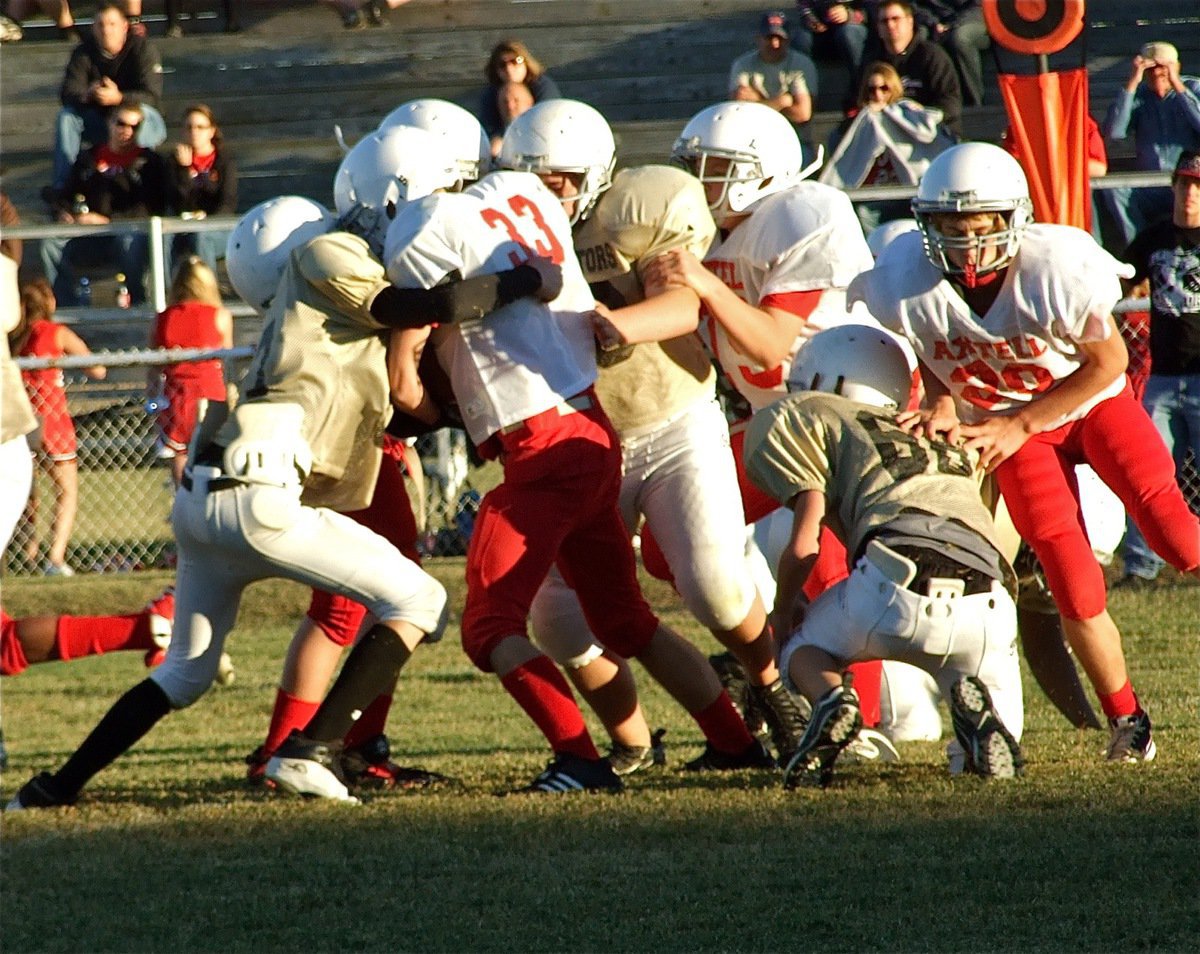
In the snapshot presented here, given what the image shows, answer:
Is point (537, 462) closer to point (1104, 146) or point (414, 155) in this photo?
point (414, 155)

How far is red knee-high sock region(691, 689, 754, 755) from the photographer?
5535mm

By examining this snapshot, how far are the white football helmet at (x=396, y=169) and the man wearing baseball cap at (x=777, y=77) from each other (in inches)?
241

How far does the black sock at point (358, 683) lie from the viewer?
5.02 meters

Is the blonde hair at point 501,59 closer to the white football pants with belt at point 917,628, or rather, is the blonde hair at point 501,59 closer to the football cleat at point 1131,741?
the white football pants with belt at point 917,628

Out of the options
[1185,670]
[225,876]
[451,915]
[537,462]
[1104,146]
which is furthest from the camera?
[1104,146]

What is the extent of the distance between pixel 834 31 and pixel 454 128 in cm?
672

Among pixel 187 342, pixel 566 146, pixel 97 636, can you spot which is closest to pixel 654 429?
pixel 566 146

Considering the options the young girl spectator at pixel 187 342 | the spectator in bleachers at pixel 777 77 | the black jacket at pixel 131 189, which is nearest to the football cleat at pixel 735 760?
the young girl spectator at pixel 187 342

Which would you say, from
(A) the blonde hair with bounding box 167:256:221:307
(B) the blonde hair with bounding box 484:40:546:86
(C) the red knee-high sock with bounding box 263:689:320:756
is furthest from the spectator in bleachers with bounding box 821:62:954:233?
(C) the red knee-high sock with bounding box 263:689:320:756

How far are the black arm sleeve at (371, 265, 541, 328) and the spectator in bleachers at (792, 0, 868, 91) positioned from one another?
7099mm

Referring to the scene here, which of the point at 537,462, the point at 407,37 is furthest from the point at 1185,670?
the point at 407,37

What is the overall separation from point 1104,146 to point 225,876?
7947 mm

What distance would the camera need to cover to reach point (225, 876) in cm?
441

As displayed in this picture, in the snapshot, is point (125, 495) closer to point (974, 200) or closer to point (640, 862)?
point (974, 200)
